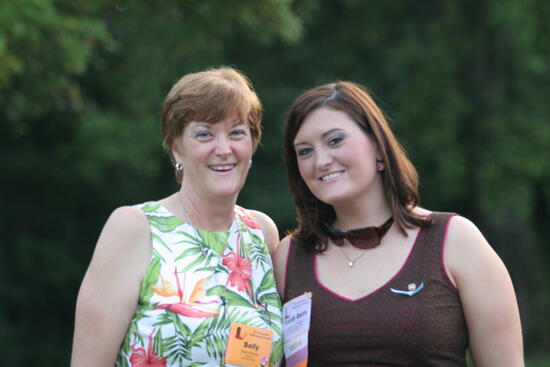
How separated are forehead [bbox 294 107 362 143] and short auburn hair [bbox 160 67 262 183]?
229 mm

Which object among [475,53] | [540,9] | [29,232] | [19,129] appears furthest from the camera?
[29,232]

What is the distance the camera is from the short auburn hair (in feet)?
9.72

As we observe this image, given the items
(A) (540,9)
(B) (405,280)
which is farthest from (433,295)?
(A) (540,9)

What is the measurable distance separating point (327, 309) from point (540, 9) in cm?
834

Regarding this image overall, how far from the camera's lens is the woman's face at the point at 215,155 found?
301 centimetres

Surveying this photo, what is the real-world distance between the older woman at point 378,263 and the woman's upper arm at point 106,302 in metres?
0.68

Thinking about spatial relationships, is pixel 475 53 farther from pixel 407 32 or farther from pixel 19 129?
pixel 19 129

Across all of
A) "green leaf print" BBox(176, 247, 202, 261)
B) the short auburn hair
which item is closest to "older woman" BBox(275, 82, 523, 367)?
the short auburn hair

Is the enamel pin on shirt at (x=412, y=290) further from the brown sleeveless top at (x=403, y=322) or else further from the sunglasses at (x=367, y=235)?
the sunglasses at (x=367, y=235)

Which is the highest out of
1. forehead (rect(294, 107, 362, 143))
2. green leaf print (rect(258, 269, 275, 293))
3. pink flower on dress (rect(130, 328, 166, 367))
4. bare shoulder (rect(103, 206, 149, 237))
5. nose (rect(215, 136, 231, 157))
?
forehead (rect(294, 107, 362, 143))

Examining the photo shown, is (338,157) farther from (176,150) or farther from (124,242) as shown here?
(124,242)

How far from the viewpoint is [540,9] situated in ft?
33.7

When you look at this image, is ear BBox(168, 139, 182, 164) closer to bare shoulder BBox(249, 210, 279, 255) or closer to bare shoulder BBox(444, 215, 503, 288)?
bare shoulder BBox(249, 210, 279, 255)

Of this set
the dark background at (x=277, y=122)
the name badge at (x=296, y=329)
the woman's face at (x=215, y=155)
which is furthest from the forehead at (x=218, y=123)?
the dark background at (x=277, y=122)
